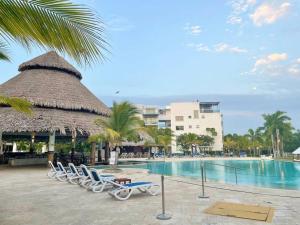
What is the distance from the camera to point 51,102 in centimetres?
1850

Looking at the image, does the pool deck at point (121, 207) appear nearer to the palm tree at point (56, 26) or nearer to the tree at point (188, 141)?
the palm tree at point (56, 26)

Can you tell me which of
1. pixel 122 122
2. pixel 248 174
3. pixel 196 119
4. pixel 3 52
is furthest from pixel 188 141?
pixel 3 52

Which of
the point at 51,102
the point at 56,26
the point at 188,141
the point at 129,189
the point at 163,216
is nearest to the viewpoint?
the point at 56,26

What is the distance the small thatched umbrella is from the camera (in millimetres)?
16844

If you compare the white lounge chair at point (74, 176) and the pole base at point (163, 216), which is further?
the white lounge chair at point (74, 176)

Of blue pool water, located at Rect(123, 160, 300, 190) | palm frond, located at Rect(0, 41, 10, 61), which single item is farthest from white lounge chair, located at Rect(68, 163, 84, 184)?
palm frond, located at Rect(0, 41, 10, 61)

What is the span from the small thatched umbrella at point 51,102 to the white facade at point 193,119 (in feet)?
129

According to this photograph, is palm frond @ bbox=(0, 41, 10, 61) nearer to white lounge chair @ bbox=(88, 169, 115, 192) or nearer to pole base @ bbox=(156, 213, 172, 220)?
white lounge chair @ bbox=(88, 169, 115, 192)

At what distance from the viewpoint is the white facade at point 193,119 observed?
60.5 metres

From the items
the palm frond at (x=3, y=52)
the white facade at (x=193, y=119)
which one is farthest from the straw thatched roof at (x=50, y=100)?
the white facade at (x=193, y=119)

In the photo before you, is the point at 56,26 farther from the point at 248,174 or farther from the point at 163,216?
the point at 248,174

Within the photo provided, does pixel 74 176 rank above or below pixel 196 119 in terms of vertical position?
below

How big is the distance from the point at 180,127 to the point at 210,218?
5636cm

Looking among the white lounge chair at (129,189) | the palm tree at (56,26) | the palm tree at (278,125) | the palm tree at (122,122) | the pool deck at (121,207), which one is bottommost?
the pool deck at (121,207)
